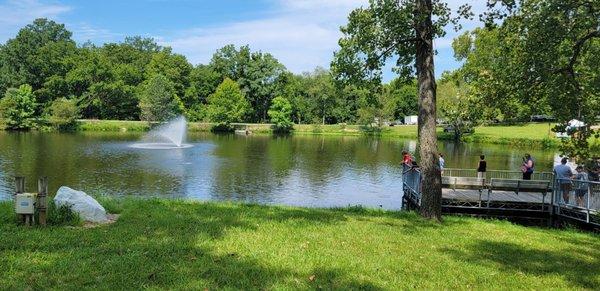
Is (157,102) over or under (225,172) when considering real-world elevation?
over

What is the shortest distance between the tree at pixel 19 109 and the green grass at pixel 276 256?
78147mm

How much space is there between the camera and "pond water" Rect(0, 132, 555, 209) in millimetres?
27484

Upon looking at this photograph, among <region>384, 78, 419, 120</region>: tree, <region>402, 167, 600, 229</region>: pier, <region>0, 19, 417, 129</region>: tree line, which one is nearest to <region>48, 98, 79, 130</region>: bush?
<region>0, 19, 417, 129</region>: tree line

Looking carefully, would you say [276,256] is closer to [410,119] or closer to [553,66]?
[553,66]

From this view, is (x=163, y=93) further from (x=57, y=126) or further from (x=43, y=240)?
(x=43, y=240)

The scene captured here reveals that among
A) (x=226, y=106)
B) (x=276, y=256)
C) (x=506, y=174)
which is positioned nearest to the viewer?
(x=276, y=256)

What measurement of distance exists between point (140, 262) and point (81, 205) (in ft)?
12.7

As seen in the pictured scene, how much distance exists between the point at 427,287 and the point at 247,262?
2.67 meters

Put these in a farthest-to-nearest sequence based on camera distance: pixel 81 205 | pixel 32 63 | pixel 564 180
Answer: pixel 32 63 → pixel 564 180 → pixel 81 205

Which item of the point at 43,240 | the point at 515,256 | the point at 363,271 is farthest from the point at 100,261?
the point at 515,256

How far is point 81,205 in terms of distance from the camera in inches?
400

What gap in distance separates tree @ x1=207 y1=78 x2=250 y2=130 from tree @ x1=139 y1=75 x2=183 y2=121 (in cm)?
783

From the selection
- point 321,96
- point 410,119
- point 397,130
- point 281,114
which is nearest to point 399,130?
point 397,130

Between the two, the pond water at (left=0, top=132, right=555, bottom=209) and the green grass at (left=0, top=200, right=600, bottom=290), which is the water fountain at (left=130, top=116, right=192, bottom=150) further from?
the green grass at (left=0, top=200, right=600, bottom=290)
